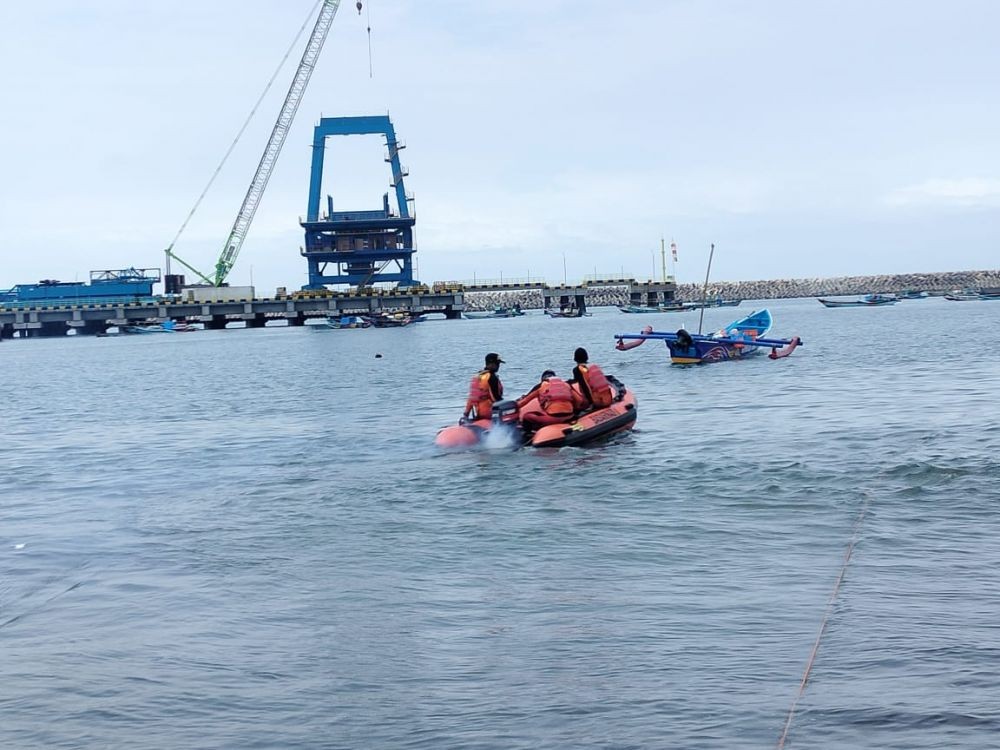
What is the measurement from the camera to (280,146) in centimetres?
14388

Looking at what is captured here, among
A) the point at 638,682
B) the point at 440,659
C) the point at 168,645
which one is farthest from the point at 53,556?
the point at 638,682

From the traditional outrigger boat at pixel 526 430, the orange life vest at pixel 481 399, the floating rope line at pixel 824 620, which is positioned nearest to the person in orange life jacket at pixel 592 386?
the traditional outrigger boat at pixel 526 430

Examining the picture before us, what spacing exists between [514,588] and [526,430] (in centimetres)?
1131

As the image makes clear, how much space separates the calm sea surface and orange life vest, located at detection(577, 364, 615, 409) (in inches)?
55.2

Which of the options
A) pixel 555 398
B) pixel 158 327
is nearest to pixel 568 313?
pixel 158 327

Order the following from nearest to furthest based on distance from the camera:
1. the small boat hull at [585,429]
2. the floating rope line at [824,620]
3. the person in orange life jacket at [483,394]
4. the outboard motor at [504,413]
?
the floating rope line at [824,620] < the small boat hull at [585,429] < the person in orange life jacket at [483,394] < the outboard motor at [504,413]

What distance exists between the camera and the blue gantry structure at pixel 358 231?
12094cm

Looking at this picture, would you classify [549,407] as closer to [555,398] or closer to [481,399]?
[555,398]

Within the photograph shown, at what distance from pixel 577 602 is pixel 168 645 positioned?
157 inches

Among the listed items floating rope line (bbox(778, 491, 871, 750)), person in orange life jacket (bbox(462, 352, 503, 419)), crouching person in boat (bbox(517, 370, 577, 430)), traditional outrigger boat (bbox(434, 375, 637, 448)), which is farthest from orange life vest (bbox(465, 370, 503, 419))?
floating rope line (bbox(778, 491, 871, 750))

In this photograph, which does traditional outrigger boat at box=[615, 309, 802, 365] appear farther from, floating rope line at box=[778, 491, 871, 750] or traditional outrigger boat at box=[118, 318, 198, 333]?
traditional outrigger boat at box=[118, 318, 198, 333]

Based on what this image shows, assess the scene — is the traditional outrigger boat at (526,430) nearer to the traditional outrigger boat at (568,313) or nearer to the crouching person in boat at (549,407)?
the crouching person in boat at (549,407)

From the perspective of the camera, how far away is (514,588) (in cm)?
1301

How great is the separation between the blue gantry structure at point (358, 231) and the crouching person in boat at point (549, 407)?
318 ft
